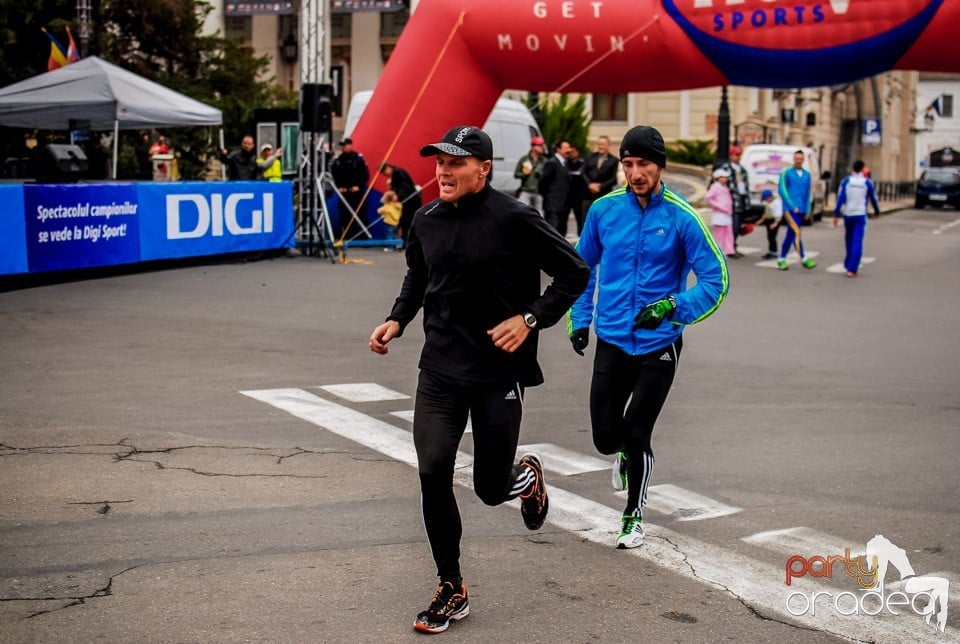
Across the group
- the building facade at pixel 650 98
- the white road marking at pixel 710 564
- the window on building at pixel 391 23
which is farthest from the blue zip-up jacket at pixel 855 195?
the window on building at pixel 391 23

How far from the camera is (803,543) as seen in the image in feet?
18.6

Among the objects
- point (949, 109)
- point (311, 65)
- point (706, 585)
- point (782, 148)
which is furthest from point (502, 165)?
point (949, 109)

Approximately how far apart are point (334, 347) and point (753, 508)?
5.62 meters

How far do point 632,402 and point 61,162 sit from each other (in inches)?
467

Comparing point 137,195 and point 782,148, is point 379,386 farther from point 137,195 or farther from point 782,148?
point 782,148

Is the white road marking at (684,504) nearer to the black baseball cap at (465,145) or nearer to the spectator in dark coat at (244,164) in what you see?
the black baseball cap at (465,145)

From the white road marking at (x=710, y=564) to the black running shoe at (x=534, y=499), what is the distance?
44cm

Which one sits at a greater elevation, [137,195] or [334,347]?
[137,195]

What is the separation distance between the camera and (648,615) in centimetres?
471

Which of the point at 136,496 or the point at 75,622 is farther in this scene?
the point at 136,496

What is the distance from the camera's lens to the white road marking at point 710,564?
182 inches

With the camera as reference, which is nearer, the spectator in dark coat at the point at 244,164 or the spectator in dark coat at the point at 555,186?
the spectator in dark coat at the point at 555,186

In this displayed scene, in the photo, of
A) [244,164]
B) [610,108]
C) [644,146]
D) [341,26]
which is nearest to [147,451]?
[644,146]

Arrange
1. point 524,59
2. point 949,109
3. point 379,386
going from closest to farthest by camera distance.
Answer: point 379,386 → point 524,59 → point 949,109
